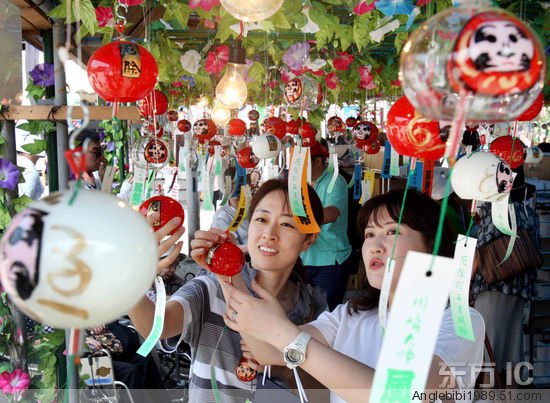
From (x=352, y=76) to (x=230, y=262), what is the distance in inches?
157

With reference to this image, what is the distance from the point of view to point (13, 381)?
5.68 ft

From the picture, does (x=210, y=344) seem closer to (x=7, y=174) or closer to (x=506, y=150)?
(x=7, y=174)

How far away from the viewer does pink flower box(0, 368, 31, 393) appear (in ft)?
5.64

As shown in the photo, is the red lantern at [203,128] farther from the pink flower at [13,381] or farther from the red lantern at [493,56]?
the red lantern at [493,56]

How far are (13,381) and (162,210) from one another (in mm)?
857

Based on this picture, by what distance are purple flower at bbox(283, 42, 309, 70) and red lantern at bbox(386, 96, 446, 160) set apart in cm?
240

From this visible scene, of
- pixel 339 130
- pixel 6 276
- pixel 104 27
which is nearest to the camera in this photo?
pixel 6 276

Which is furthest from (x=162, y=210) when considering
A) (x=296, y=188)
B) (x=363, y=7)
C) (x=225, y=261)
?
(x=363, y=7)

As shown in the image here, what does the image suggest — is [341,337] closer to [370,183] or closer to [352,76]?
[370,183]

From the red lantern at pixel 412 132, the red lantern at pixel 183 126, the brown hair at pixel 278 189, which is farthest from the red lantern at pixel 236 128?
the red lantern at pixel 412 132

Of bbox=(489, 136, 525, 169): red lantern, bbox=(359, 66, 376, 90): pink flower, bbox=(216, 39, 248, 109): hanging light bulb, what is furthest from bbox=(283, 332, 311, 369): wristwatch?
bbox=(359, 66, 376, 90): pink flower

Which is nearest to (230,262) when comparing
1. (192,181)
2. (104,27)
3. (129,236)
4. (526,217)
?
(129,236)

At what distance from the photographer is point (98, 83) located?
1279 mm

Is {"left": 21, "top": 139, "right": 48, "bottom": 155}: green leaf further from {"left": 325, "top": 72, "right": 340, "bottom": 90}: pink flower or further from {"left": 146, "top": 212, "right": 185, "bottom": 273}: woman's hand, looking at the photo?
{"left": 325, "top": 72, "right": 340, "bottom": 90}: pink flower
